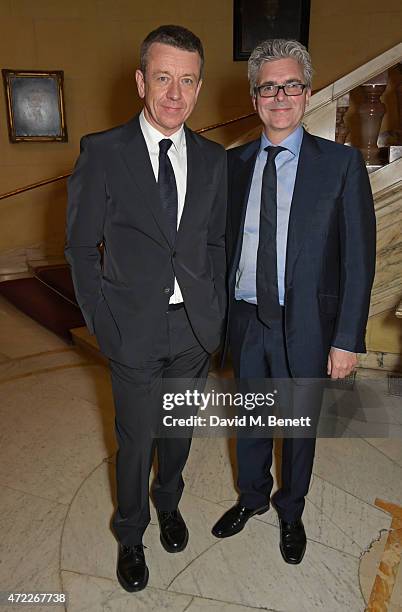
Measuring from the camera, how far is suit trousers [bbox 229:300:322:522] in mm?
2141

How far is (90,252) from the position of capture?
1.92 meters

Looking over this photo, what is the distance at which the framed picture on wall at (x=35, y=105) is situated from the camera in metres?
5.96

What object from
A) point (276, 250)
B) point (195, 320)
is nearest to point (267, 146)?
point (276, 250)

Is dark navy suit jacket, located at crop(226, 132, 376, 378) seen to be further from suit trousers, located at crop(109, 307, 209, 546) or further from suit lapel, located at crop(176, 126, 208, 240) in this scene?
suit trousers, located at crop(109, 307, 209, 546)

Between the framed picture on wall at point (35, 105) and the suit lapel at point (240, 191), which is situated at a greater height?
the framed picture on wall at point (35, 105)

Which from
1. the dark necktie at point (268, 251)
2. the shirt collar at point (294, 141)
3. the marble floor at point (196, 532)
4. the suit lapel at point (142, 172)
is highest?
the shirt collar at point (294, 141)

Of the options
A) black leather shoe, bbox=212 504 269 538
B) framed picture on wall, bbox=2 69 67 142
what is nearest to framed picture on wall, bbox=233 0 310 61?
framed picture on wall, bbox=2 69 67 142

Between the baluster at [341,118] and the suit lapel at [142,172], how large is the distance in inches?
82.9

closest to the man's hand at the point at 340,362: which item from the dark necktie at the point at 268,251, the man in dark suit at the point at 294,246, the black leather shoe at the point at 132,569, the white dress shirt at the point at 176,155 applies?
the man in dark suit at the point at 294,246

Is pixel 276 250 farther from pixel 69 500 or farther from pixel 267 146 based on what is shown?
pixel 69 500

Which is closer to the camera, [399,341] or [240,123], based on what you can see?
[399,341]

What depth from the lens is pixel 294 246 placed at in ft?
6.43

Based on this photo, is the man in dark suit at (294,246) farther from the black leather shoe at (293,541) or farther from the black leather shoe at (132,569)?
the black leather shoe at (132,569)

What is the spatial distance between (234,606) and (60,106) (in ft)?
18.3
